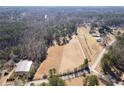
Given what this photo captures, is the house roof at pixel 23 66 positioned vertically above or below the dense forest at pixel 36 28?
below

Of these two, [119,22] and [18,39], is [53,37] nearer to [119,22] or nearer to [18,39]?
[18,39]

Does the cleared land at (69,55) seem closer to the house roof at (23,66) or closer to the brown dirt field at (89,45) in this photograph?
the brown dirt field at (89,45)

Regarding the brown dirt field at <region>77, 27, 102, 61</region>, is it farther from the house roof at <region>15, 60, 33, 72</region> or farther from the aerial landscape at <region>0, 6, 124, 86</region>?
the house roof at <region>15, 60, 33, 72</region>

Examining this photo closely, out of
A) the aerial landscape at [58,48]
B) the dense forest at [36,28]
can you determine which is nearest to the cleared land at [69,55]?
the aerial landscape at [58,48]

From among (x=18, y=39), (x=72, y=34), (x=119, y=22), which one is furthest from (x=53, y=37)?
(x=119, y=22)

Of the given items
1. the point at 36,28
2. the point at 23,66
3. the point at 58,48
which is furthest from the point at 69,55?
the point at 36,28

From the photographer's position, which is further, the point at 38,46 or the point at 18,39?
the point at 18,39
